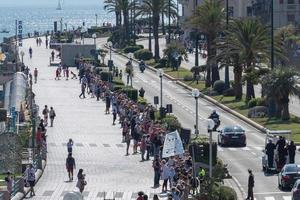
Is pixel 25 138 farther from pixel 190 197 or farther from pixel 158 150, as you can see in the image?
pixel 190 197

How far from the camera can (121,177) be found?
4447 cm

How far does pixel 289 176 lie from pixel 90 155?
13.7 meters

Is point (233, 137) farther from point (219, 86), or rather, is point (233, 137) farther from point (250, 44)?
point (219, 86)

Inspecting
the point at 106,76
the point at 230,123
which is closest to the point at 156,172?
the point at 230,123

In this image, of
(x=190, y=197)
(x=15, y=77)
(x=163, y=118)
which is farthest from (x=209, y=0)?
(x=190, y=197)

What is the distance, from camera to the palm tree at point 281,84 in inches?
2378

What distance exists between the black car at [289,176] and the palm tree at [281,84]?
68.4 ft

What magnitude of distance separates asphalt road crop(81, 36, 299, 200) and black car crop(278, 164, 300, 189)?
31 centimetres

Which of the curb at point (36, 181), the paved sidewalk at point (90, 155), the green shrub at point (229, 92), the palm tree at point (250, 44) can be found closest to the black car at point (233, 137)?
the paved sidewalk at point (90, 155)

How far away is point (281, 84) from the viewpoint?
198 feet

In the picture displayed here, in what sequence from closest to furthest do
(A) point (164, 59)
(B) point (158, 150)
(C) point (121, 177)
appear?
(C) point (121, 177)
(B) point (158, 150)
(A) point (164, 59)

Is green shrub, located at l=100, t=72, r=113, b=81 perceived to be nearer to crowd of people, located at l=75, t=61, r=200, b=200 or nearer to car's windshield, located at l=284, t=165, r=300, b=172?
crowd of people, located at l=75, t=61, r=200, b=200

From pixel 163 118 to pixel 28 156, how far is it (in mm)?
12746

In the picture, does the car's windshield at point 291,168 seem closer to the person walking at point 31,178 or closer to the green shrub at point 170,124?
the person walking at point 31,178
